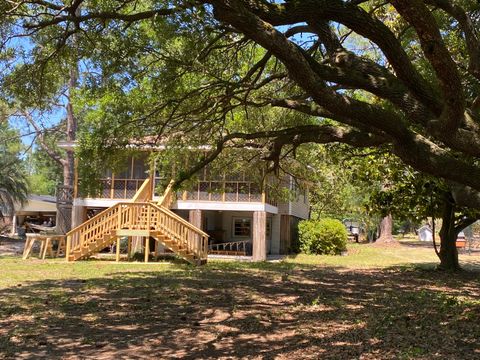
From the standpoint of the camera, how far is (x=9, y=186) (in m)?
35.4

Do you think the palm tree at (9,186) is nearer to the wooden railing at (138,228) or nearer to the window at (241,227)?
the window at (241,227)

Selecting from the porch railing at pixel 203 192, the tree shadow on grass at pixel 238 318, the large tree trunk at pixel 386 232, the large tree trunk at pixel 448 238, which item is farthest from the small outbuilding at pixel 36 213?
the large tree trunk at pixel 448 238

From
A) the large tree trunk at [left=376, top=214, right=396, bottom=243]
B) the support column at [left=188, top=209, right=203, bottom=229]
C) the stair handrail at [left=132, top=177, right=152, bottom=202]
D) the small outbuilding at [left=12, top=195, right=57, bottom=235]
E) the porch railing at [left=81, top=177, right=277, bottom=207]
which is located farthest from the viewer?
the small outbuilding at [left=12, top=195, right=57, bottom=235]

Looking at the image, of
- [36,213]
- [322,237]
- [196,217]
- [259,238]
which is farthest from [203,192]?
[36,213]

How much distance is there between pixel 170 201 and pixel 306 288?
37.6 feet

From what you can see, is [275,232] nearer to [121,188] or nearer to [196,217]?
[196,217]

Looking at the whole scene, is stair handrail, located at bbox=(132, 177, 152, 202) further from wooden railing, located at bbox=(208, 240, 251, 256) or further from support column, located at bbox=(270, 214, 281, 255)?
support column, located at bbox=(270, 214, 281, 255)

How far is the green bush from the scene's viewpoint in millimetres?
26875

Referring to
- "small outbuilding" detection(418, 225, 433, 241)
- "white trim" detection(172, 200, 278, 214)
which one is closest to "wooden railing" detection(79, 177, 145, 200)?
"white trim" detection(172, 200, 278, 214)

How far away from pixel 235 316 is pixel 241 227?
1968 centimetres

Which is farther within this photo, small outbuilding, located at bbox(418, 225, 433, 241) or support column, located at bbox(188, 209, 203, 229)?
small outbuilding, located at bbox(418, 225, 433, 241)

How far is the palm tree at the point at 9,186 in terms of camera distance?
35.5 metres

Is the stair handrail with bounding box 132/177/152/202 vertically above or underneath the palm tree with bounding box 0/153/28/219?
underneath

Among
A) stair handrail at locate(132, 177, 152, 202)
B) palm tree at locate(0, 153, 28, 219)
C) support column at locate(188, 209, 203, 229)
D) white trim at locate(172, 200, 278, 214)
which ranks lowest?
support column at locate(188, 209, 203, 229)
